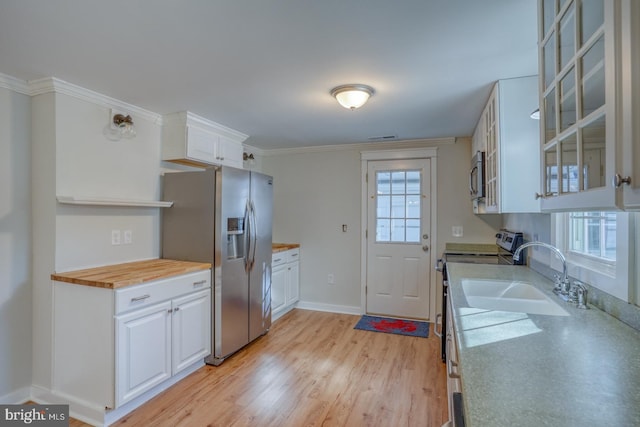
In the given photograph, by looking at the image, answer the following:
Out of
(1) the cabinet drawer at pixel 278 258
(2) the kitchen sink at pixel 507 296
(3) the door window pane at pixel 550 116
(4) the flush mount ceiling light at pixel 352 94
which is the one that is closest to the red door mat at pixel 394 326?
(1) the cabinet drawer at pixel 278 258

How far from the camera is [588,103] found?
0.96 metres

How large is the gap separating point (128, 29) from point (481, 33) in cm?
169

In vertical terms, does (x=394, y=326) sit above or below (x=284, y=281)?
below

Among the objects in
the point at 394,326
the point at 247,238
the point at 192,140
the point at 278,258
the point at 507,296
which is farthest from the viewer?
the point at 278,258

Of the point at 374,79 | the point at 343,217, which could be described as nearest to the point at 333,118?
the point at 374,79

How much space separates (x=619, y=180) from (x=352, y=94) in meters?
1.79

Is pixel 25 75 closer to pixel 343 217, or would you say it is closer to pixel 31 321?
pixel 31 321

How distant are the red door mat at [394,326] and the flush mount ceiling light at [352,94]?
2.50 metres

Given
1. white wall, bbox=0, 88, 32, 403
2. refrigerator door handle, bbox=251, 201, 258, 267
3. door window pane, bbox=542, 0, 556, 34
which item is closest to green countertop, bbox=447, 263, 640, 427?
door window pane, bbox=542, 0, 556, 34

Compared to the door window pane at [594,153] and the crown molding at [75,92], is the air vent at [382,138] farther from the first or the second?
the door window pane at [594,153]

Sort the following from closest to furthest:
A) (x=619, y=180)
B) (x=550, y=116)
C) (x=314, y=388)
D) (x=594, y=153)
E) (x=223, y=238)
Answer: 1. (x=619, y=180)
2. (x=594, y=153)
3. (x=550, y=116)
4. (x=314, y=388)
5. (x=223, y=238)

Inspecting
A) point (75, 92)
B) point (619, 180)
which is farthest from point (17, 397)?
point (619, 180)

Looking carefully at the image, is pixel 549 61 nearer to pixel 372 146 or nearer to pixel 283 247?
pixel 372 146

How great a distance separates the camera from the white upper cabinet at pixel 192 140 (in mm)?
2963
